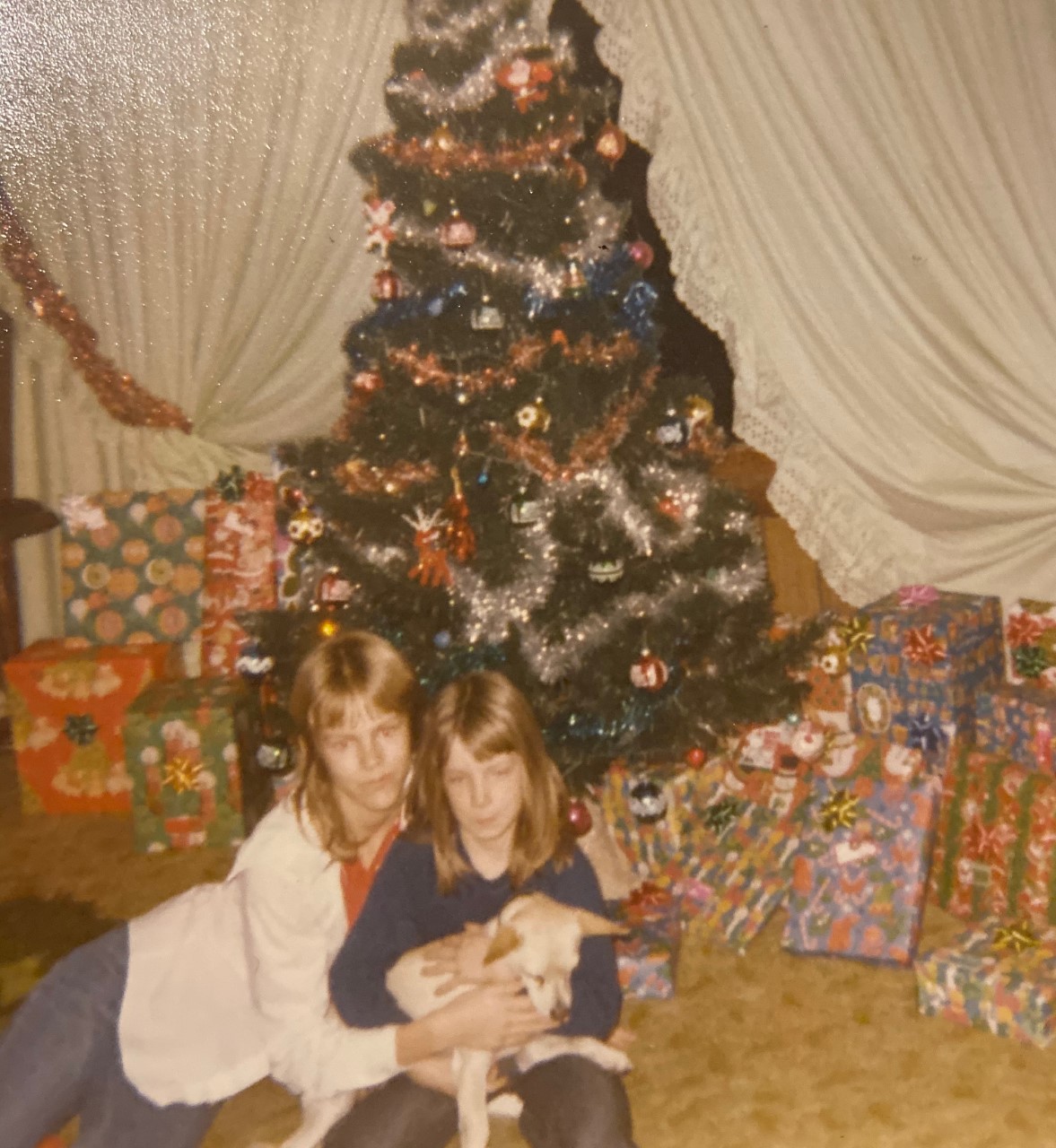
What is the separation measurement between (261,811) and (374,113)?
139cm

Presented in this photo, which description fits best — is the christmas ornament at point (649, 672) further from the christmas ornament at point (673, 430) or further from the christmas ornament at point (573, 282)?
the christmas ornament at point (573, 282)

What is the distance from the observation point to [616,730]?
172cm

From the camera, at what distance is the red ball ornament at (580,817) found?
1540 millimetres

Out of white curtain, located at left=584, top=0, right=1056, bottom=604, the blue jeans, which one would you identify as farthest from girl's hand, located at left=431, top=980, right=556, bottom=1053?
white curtain, located at left=584, top=0, right=1056, bottom=604

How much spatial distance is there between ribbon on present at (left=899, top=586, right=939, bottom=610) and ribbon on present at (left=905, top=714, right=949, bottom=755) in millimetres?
209

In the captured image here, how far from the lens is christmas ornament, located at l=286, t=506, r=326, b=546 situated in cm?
176

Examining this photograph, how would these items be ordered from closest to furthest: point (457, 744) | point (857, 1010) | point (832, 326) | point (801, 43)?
point (457, 744) < point (857, 1010) < point (801, 43) < point (832, 326)

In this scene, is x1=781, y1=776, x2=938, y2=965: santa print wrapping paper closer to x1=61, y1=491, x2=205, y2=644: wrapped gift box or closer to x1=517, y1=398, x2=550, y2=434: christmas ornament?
x1=517, y1=398, x2=550, y2=434: christmas ornament

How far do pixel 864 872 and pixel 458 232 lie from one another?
3.70ft

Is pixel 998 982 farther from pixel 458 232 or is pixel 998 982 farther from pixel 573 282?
pixel 458 232

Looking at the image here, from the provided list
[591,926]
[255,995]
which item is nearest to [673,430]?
[591,926]

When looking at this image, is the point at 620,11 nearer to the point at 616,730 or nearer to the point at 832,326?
the point at 832,326

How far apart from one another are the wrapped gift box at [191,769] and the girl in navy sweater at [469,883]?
88 cm

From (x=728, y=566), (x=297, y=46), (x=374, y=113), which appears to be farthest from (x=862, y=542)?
(x=297, y=46)
